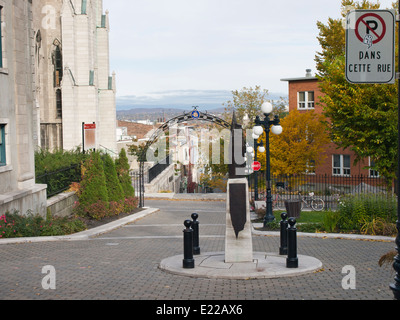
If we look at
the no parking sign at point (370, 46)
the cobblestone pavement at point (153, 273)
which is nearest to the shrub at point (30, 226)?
the cobblestone pavement at point (153, 273)

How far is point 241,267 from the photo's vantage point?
35.4ft

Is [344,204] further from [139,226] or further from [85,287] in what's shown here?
[85,287]

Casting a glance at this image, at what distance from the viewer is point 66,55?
4519 centimetres

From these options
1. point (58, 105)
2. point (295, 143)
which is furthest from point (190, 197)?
point (58, 105)

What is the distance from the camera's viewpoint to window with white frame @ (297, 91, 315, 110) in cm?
4972

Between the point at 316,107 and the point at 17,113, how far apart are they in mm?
35226

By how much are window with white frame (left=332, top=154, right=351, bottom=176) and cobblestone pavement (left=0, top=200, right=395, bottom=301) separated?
32.2 metres

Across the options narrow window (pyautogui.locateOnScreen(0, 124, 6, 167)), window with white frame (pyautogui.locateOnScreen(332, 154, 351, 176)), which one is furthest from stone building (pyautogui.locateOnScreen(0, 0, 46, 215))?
window with white frame (pyautogui.locateOnScreen(332, 154, 351, 176))

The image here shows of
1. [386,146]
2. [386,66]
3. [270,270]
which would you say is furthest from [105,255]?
[386,146]

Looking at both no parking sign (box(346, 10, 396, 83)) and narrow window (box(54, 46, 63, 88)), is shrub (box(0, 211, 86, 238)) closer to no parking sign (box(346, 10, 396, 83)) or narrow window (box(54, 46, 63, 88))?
no parking sign (box(346, 10, 396, 83))

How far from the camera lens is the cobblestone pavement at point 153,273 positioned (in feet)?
29.0

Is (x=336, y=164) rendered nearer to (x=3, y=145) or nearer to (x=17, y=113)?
(x=17, y=113)

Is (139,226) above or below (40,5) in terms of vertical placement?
below

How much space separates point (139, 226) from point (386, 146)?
17.2 metres
